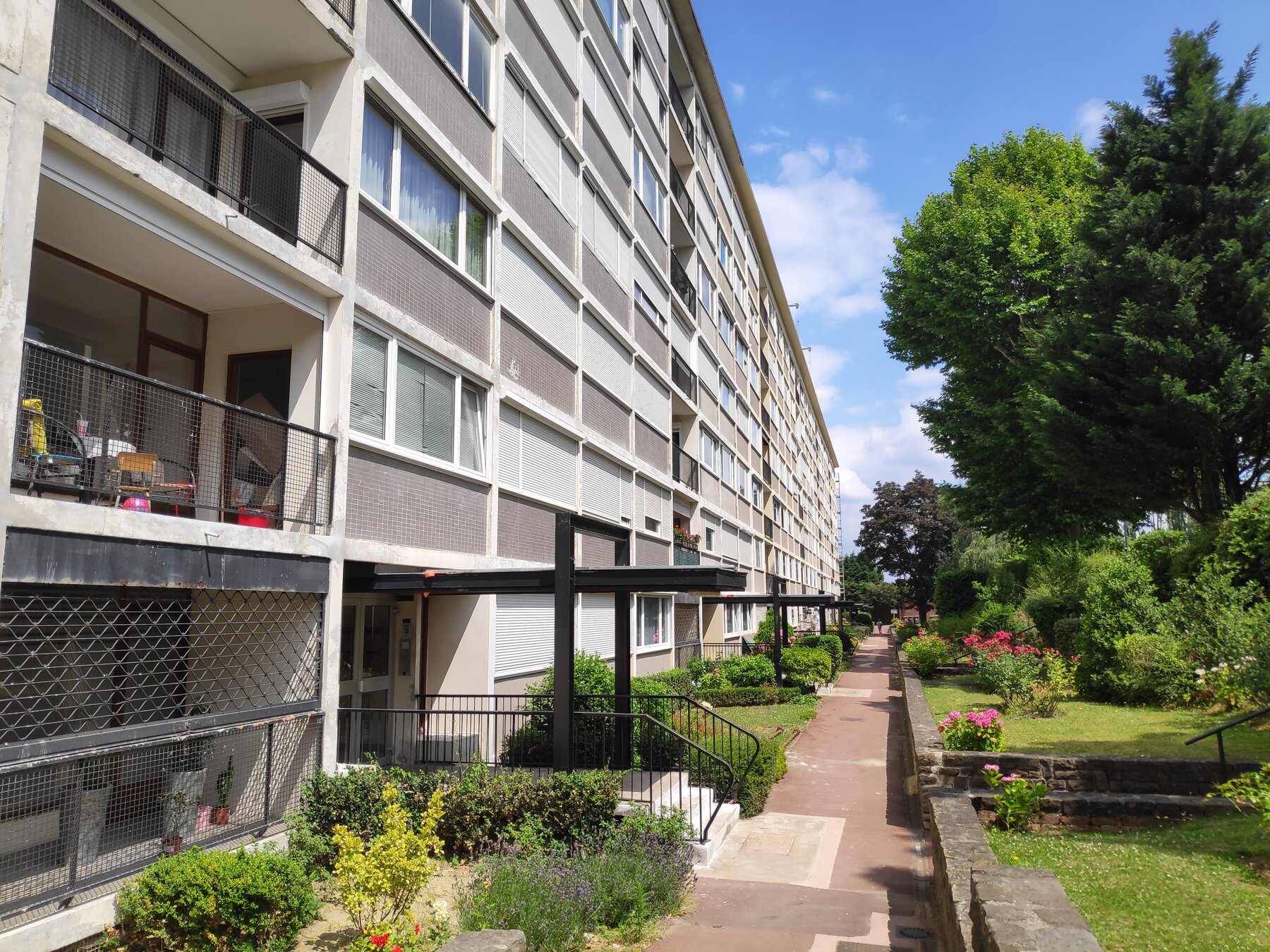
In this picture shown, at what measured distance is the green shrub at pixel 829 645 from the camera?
1267 inches

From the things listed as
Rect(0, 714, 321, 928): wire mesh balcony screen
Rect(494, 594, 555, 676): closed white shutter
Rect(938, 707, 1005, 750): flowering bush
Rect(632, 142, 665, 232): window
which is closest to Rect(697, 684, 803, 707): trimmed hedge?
Rect(494, 594, 555, 676): closed white shutter

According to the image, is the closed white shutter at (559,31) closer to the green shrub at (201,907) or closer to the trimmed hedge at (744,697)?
the green shrub at (201,907)

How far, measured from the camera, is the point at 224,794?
787cm

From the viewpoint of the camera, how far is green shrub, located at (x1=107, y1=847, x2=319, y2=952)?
5.84 m

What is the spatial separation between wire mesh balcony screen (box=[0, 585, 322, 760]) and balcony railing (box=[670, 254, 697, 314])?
63.6ft

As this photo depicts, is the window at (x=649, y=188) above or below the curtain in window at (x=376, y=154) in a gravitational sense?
above

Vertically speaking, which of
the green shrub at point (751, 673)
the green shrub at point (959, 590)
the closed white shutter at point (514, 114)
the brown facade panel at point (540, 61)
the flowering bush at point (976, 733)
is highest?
the brown facade panel at point (540, 61)

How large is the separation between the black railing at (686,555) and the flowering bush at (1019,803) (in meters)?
15.8

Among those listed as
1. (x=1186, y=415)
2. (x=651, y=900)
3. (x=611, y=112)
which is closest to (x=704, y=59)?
(x=611, y=112)

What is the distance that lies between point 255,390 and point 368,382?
1.23 metres

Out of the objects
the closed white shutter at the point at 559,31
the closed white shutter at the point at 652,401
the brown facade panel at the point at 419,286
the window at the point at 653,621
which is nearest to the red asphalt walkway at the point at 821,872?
the window at the point at 653,621

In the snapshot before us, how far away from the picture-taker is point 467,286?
1234 centimetres

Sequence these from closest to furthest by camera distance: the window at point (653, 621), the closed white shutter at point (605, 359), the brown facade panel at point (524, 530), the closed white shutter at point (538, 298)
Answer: the brown facade panel at point (524, 530) < the closed white shutter at point (538, 298) < the closed white shutter at point (605, 359) < the window at point (653, 621)

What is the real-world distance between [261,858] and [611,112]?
1839 centimetres
